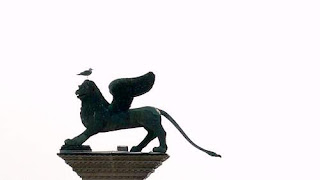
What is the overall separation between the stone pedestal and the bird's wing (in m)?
0.98

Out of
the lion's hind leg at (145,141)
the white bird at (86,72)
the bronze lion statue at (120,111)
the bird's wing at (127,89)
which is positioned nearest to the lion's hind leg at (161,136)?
the bronze lion statue at (120,111)

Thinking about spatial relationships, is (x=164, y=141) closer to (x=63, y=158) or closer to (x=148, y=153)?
(x=148, y=153)

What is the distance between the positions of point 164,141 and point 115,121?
2.88ft

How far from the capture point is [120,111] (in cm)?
2075

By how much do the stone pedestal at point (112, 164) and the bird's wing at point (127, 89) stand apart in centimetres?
98

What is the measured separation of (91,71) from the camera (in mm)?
20781

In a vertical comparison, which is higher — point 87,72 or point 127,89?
point 87,72

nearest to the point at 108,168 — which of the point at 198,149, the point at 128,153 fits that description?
the point at 128,153

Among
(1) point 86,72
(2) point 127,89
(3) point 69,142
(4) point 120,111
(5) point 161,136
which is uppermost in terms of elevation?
(1) point 86,72

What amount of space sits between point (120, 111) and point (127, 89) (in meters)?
0.39

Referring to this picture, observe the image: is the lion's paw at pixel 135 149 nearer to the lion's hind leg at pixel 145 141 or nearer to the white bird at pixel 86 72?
the lion's hind leg at pixel 145 141

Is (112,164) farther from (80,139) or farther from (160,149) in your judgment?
(160,149)

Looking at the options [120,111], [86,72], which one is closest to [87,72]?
[86,72]

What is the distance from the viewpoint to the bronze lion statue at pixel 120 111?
20.6 metres
